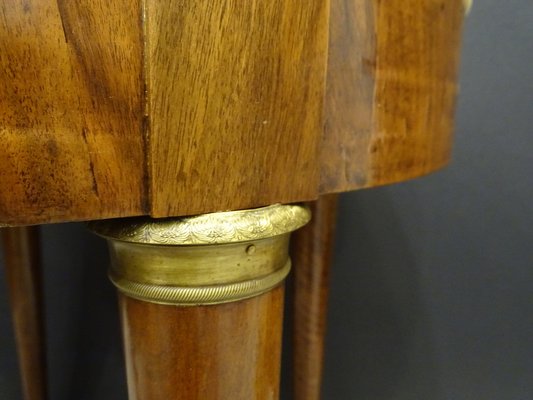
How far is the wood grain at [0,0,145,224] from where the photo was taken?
0.29 metres

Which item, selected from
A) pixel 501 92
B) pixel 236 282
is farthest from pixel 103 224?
pixel 501 92

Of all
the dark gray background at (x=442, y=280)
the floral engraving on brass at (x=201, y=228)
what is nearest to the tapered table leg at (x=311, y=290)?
the dark gray background at (x=442, y=280)

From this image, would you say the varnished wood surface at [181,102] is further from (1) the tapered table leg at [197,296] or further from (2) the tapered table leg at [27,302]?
(2) the tapered table leg at [27,302]

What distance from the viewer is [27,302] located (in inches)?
28.5

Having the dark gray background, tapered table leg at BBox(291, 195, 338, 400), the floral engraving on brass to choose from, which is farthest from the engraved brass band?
the dark gray background

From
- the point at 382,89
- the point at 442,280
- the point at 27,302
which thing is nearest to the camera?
the point at 382,89

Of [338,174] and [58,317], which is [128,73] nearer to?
[338,174]

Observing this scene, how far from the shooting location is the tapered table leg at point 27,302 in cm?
70

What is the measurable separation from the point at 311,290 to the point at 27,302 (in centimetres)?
36

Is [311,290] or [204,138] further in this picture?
[311,290]

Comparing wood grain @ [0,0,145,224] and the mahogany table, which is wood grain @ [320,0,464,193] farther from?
wood grain @ [0,0,145,224]

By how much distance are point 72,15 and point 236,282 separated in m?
0.19

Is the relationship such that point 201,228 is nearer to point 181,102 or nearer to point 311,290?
point 181,102

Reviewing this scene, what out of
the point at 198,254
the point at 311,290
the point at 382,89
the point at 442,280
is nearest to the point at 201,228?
the point at 198,254
